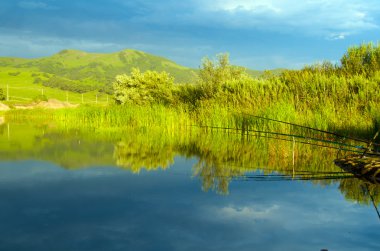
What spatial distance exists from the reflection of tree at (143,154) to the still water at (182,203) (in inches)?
2.0

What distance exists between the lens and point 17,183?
688 centimetres

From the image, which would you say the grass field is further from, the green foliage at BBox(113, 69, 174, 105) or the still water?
the still water

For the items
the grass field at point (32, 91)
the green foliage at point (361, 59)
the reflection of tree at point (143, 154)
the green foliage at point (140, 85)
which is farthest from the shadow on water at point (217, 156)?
the grass field at point (32, 91)

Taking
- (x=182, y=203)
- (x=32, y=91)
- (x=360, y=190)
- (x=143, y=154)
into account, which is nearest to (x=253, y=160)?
(x=143, y=154)

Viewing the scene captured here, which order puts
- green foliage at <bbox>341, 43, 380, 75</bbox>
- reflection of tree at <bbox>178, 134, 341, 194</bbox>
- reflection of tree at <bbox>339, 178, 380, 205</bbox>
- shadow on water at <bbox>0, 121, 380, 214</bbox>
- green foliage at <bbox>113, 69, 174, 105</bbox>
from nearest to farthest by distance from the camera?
1. reflection of tree at <bbox>339, 178, 380, 205</bbox>
2. shadow on water at <bbox>0, 121, 380, 214</bbox>
3. reflection of tree at <bbox>178, 134, 341, 194</bbox>
4. green foliage at <bbox>341, 43, 380, 75</bbox>
5. green foliage at <bbox>113, 69, 174, 105</bbox>

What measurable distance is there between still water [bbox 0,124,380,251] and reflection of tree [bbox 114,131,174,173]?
2.0 inches

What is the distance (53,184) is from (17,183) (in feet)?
2.05

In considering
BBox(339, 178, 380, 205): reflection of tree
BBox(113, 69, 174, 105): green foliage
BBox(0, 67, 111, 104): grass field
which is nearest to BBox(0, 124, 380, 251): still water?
BBox(339, 178, 380, 205): reflection of tree

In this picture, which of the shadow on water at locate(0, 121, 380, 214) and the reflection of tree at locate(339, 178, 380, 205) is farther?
the shadow on water at locate(0, 121, 380, 214)

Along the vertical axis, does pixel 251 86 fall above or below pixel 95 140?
above

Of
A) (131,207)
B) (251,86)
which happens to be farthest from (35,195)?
(251,86)

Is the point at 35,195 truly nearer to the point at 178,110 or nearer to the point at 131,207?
the point at 131,207

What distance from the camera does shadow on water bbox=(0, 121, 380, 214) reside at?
675cm

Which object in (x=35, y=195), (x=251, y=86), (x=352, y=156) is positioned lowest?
(x=35, y=195)
